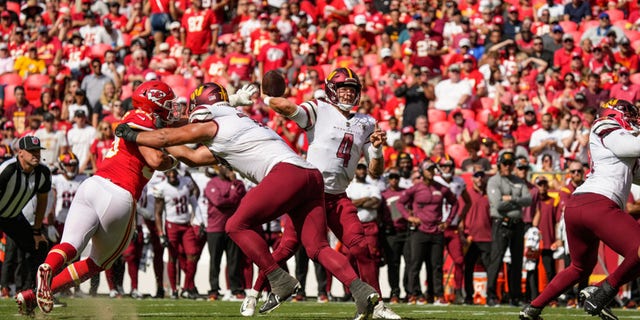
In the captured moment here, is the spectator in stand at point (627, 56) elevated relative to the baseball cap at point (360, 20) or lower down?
lower down

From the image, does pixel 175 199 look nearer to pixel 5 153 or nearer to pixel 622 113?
pixel 5 153

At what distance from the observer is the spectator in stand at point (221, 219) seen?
15422 mm

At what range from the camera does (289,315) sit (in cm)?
1088

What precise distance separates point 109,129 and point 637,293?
8387 mm

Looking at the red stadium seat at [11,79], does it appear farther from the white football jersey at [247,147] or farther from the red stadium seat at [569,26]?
the white football jersey at [247,147]

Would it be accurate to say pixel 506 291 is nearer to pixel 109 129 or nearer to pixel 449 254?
pixel 449 254

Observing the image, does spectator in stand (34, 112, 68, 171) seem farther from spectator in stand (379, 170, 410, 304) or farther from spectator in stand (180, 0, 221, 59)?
spectator in stand (379, 170, 410, 304)

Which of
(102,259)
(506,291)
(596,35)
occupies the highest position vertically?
(596,35)

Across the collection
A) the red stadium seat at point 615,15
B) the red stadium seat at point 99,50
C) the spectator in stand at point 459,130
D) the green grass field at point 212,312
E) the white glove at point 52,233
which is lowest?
Result: the green grass field at point 212,312

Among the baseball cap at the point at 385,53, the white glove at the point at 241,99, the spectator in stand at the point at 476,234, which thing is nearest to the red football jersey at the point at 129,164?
the white glove at the point at 241,99

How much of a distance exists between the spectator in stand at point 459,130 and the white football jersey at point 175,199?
14.0 feet

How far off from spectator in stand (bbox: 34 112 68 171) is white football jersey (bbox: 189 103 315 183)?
9.83 meters

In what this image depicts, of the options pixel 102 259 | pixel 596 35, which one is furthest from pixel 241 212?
pixel 596 35

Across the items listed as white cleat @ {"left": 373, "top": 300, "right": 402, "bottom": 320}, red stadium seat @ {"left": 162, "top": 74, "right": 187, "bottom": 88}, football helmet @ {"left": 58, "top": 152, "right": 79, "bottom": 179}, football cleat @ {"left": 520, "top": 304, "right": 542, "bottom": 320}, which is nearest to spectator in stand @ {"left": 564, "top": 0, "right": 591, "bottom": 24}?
red stadium seat @ {"left": 162, "top": 74, "right": 187, "bottom": 88}
